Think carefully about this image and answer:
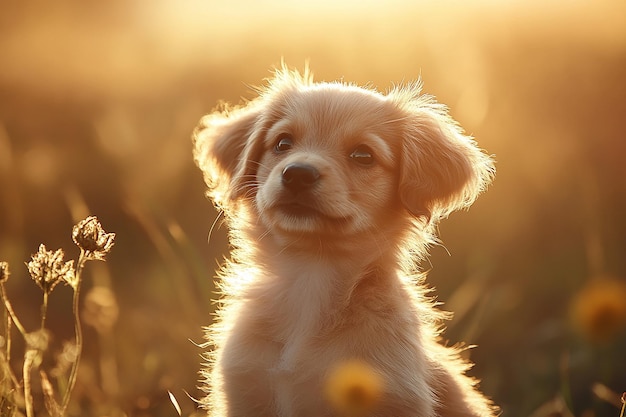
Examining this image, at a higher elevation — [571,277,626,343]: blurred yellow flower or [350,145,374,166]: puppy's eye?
[571,277,626,343]: blurred yellow flower

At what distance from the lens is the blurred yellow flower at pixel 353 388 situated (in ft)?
9.65

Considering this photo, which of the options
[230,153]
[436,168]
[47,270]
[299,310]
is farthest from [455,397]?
[47,270]

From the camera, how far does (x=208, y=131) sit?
4.73 meters

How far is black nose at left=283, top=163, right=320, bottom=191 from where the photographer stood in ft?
11.5

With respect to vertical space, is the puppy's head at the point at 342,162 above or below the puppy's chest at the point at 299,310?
above

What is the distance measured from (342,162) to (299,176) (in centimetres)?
35

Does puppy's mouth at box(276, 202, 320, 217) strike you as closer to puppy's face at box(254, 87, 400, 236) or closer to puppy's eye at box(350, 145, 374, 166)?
puppy's face at box(254, 87, 400, 236)

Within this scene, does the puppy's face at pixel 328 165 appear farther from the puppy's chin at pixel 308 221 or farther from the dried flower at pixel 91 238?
the dried flower at pixel 91 238

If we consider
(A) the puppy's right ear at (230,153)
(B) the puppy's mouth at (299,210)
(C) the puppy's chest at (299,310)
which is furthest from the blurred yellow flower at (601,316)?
(A) the puppy's right ear at (230,153)

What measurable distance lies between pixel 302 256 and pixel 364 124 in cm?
70

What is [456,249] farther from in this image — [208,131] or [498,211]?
[208,131]

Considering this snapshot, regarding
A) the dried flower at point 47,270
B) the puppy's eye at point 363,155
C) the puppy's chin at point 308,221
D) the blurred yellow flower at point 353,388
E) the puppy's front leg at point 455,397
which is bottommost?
the puppy's front leg at point 455,397

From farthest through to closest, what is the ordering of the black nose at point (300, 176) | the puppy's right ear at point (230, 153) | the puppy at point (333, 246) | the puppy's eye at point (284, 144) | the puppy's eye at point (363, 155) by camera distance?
the puppy's right ear at point (230, 153)
the puppy's eye at point (284, 144)
the puppy's eye at point (363, 155)
the black nose at point (300, 176)
the puppy at point (333, 246)

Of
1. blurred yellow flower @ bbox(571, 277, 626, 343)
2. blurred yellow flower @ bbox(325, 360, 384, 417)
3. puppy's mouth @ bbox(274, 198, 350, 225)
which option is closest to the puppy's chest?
blurred yellow flower @ bbox(325, 360, 384, 417)
